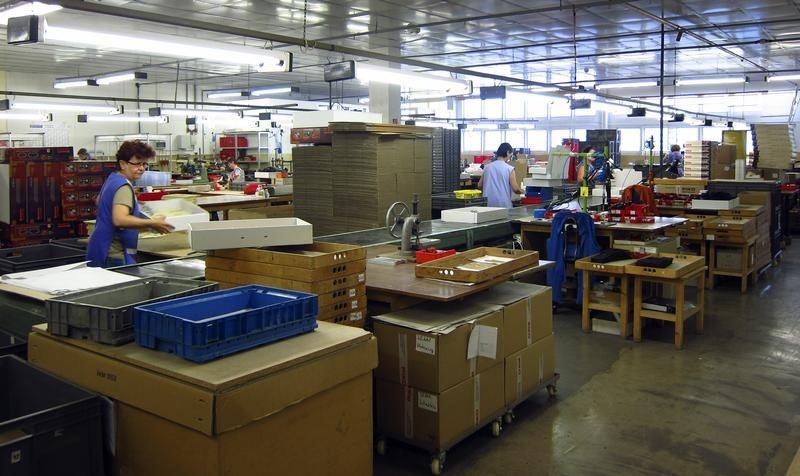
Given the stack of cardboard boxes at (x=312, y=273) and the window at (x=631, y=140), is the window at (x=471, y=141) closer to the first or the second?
the window at (x=631, y=140)

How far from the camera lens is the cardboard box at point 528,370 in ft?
11.4

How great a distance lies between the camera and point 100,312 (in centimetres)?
220

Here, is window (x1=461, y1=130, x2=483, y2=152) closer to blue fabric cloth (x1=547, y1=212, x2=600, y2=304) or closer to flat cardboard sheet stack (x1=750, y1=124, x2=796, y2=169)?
flat cardboard sheet stack (x1=750, y1=124, x2=796, y2=169)

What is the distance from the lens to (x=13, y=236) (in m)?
6.43

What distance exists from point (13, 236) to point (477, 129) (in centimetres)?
1692

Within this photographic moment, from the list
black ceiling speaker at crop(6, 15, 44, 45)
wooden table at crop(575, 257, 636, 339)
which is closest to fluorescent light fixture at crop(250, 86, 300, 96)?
black ceiling speaker at crop(6, 15, 44, 45)

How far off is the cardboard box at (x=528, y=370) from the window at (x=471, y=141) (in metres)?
19.7

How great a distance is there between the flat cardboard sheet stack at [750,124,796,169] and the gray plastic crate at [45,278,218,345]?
927 centimetres

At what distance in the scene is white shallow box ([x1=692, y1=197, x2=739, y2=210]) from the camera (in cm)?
721

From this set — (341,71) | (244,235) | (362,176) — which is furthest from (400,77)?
(244,235)

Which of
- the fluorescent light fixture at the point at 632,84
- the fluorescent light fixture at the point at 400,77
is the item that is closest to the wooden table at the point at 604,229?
the fluorescent light fixture at the point at 400,77

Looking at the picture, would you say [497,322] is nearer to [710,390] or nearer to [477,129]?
[710,390]

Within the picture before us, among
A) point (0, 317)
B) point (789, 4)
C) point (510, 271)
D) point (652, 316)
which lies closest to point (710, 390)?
point (652, 316)

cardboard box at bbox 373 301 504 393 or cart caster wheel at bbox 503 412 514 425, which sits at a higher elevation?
cardboard box at bbox 373 301 504 393
